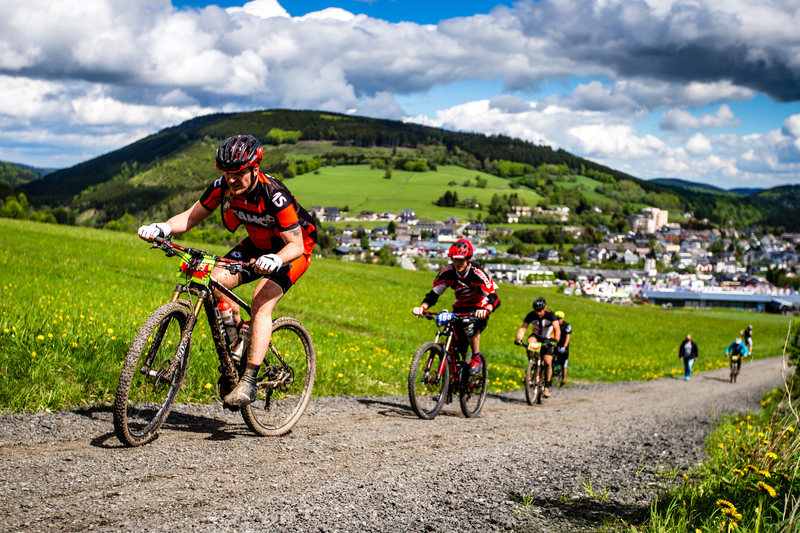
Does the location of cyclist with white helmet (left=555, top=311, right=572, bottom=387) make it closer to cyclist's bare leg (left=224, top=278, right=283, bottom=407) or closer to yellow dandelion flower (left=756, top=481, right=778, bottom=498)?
cyclist's bare leg (left=224, top=278, right=283, bottom=407)

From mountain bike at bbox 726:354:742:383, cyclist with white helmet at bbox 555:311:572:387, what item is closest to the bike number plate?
cyclist with white helmet at bbox 555:311:572:387

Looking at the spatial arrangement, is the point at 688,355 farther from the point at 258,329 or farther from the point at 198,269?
the point at 198,269

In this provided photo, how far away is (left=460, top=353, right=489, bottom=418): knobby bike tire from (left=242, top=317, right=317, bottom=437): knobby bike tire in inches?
122

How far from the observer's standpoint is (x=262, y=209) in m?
5.34

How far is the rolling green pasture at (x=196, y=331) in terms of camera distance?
6246 millimetres

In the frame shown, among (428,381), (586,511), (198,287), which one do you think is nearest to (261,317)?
(198,287)

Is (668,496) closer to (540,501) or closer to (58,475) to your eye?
(540,501)

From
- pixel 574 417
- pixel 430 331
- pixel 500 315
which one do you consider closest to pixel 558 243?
pixel 500 315

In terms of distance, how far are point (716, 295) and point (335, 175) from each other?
91.3 meters

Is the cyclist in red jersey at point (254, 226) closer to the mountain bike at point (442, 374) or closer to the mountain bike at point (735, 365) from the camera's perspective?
the mountain bike at point (442, 374)

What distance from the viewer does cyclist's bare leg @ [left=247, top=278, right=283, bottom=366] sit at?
5.56 meters

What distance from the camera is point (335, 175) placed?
5655 inches

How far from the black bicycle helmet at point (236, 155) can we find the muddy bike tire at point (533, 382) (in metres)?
9.13

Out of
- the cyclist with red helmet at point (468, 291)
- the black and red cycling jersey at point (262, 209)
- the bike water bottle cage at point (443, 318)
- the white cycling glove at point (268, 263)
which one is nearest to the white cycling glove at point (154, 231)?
the black and red cycling jersey at point (262, 209)
